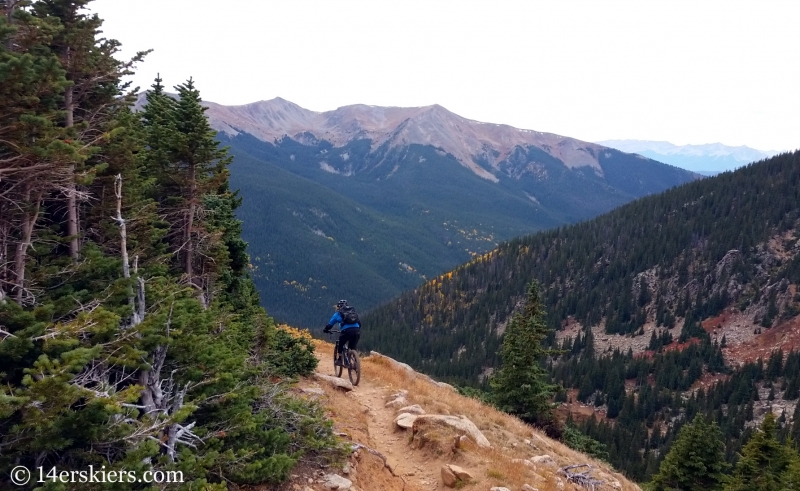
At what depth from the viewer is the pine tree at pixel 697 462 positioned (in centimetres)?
2770

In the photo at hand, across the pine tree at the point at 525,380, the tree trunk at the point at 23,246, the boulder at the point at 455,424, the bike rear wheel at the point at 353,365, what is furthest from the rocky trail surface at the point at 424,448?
the pine tree at the point at 525,380

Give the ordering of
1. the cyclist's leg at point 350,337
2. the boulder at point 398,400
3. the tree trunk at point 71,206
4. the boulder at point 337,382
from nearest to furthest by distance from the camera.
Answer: the tree trunk at point 71,206 → the boulder at point 398,400 → the cyclist's leg at point 350,337 → the boulder at point 337,382

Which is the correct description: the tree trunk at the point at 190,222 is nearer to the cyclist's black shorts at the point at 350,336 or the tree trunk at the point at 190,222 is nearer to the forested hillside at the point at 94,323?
the forested hillside at the point at 94,323

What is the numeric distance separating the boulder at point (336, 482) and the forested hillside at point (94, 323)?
0.66 m

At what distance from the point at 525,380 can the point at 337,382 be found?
16.1 metres

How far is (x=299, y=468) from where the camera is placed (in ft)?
28.7

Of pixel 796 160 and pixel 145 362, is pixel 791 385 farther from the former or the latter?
pixel 145 362

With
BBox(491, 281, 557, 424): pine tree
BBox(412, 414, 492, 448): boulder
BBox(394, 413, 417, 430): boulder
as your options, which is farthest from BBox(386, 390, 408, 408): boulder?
BBox(491, 281, 557, 424): pine tree

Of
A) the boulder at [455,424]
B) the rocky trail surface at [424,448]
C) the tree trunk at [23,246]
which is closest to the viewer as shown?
the tree trunk at [23,246]

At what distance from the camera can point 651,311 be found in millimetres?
117688

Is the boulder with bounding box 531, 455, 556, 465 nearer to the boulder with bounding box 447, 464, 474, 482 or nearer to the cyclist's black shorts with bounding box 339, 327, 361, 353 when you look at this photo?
the boulder with bounding box 447, 464, 474, 482

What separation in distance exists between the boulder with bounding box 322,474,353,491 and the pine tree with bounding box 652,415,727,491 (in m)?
27.8

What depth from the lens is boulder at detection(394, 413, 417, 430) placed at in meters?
12.8

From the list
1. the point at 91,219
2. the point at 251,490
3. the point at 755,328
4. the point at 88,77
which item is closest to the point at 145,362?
the point at 251,490
